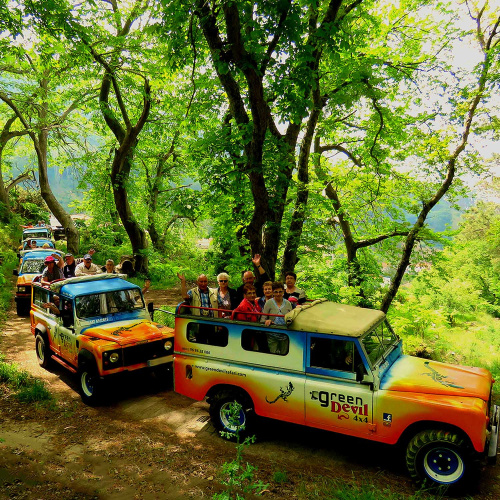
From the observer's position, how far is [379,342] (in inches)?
215

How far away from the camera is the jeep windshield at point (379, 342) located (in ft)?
16.6

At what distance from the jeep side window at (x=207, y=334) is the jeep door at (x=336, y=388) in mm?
1416

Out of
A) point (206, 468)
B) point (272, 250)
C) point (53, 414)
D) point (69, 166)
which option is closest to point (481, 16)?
point (272, 250)

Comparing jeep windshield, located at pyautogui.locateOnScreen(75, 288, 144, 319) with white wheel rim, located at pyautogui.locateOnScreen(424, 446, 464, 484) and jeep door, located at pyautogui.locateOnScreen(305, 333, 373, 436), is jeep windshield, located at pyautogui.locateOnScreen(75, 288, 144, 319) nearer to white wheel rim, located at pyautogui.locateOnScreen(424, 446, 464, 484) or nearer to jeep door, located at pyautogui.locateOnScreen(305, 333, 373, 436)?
jeep door, located at pyautogui.locateOnScreen(305, 333, 373, 436)

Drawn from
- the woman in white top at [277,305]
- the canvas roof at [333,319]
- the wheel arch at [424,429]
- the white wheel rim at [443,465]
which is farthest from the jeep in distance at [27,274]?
the white wheel rim at [443,465]

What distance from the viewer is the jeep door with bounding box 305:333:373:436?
4855mm

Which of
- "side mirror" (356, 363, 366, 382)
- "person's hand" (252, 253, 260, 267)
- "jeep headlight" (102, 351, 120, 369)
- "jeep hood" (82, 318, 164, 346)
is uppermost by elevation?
"person's hand" (252, 253, 260, 267)

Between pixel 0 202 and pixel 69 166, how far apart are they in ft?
24.1

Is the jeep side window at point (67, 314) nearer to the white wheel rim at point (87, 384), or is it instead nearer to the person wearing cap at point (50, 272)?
the white wheel rim at point (87, 384)

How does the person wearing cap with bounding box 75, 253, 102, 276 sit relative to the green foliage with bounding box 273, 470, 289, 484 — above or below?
above

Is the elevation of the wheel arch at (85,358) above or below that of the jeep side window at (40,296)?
below

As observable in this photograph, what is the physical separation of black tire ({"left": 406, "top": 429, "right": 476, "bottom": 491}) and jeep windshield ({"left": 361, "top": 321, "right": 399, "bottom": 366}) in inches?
41.7

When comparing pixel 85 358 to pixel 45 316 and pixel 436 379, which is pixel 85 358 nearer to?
pixel 45 316

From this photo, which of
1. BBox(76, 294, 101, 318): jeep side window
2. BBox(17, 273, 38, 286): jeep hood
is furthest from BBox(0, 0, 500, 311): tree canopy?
BBox(17, 273, 38, 286): jeep hood
